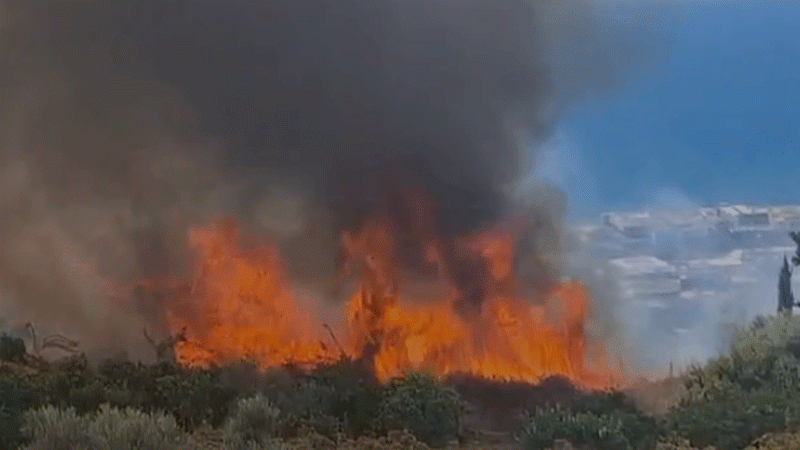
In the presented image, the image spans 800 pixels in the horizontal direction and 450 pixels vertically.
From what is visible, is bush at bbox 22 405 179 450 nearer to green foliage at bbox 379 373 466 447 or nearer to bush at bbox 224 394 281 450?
bush at bbox 224 394 281 450

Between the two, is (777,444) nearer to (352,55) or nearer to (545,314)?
(545,314)

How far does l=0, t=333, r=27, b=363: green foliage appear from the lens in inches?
398

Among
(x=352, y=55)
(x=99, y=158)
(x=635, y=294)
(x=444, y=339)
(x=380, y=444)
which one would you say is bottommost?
(x=380, y=444)

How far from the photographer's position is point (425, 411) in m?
9.00

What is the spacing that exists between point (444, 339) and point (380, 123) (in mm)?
2372

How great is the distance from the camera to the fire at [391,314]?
33.6 ft

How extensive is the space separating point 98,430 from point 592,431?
3.99 metres

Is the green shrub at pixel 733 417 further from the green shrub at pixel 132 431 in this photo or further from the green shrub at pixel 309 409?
the green shrub at pixel 132 431

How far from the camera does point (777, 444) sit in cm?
871

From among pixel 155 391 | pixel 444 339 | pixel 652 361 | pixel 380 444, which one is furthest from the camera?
pixel 652 361

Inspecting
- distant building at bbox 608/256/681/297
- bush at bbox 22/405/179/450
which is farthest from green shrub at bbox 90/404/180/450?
distant building at bbox 608/256/681/297

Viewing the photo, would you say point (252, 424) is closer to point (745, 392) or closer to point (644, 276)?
point (745, 392)

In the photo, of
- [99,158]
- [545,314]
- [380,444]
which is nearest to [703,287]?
[545,314]

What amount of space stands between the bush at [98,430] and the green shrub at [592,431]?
3.02 m
